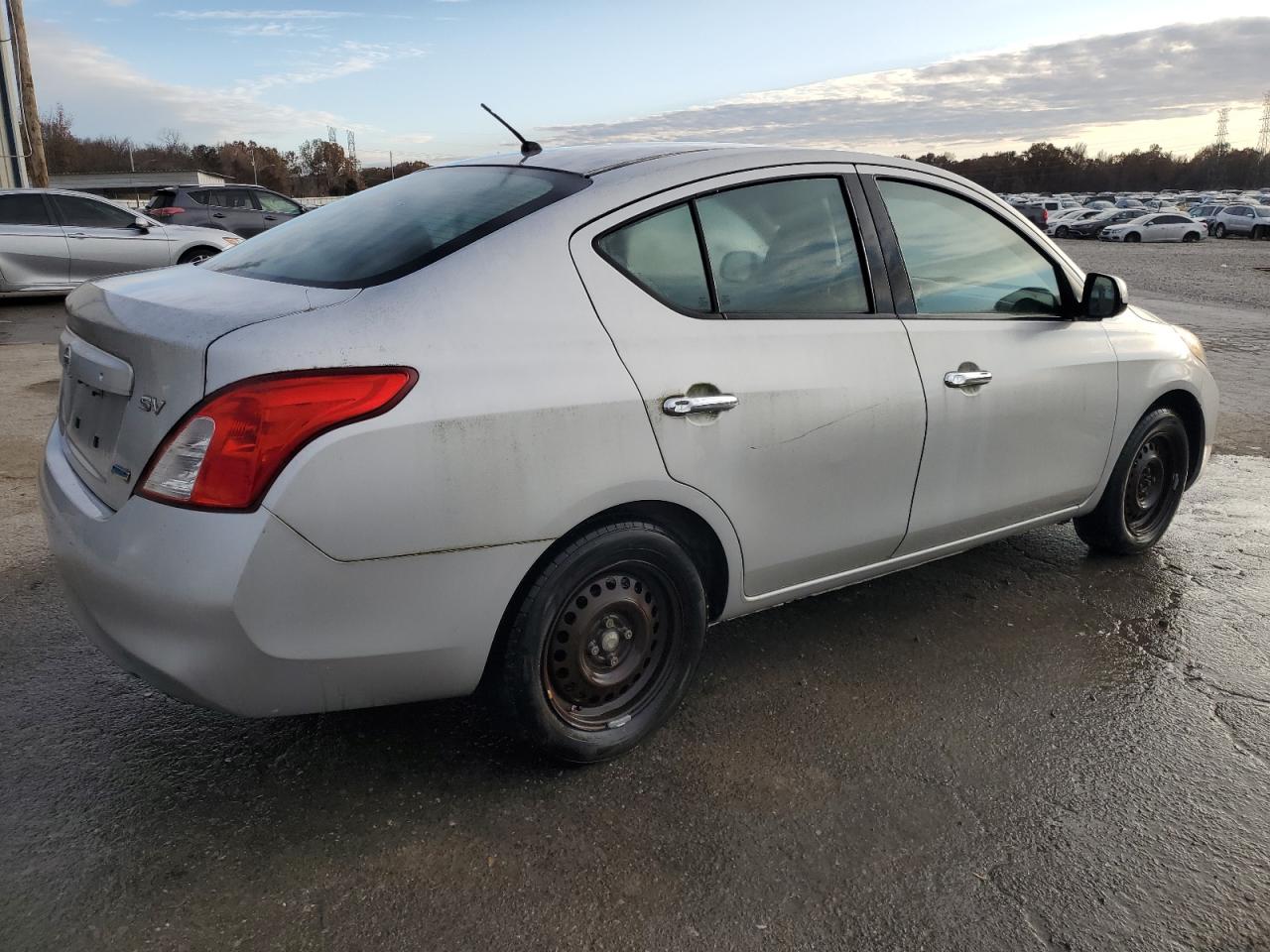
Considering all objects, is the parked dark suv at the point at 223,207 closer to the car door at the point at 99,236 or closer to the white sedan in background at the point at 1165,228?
the car door at the point at 99,236

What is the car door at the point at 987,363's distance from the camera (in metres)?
3.37

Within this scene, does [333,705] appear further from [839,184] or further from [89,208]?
[89,208]

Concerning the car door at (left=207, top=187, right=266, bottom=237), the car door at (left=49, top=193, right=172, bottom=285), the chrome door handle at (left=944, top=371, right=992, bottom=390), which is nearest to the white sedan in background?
the car door at (left=207, top=187, right=266, bottom=237)

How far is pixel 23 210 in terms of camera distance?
13.2 metres

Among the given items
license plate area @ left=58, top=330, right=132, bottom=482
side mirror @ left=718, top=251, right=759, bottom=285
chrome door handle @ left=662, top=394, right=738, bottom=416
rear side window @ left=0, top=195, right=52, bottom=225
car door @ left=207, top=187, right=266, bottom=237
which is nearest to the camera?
license plate area @ left=58, top=330, right=132, bottom=482

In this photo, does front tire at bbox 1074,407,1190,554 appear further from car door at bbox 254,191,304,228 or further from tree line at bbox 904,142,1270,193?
tree line at bbox 904,142,1270,193

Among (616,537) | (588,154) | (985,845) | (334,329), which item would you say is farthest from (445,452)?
(985,845)

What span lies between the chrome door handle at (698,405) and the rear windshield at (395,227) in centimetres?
65

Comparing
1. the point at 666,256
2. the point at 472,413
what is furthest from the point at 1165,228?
the point at 472,413

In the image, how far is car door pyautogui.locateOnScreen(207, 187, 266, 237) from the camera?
19766 mm

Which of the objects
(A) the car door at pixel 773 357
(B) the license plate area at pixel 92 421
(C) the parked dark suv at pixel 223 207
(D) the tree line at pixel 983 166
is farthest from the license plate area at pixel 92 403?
(D) the tree line at pixel 983 166

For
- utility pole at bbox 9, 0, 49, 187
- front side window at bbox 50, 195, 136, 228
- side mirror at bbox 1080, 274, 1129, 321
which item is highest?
utility pole at bbox 9, 0, 49, 187

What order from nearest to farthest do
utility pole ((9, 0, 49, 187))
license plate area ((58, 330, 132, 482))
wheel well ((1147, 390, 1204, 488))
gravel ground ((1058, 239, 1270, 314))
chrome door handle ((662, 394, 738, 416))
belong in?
license plate area ((58, 330, 132, 482)), chrome door handle ((662, 394, 738, 416)), wheel well ((1147, 390, 1204, 488)), gravel ground ((1058, 239, 1270, 314)), utility pole ((9, 0, 49, 187))

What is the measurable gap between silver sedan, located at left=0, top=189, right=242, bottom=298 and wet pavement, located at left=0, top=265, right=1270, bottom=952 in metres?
11.6
